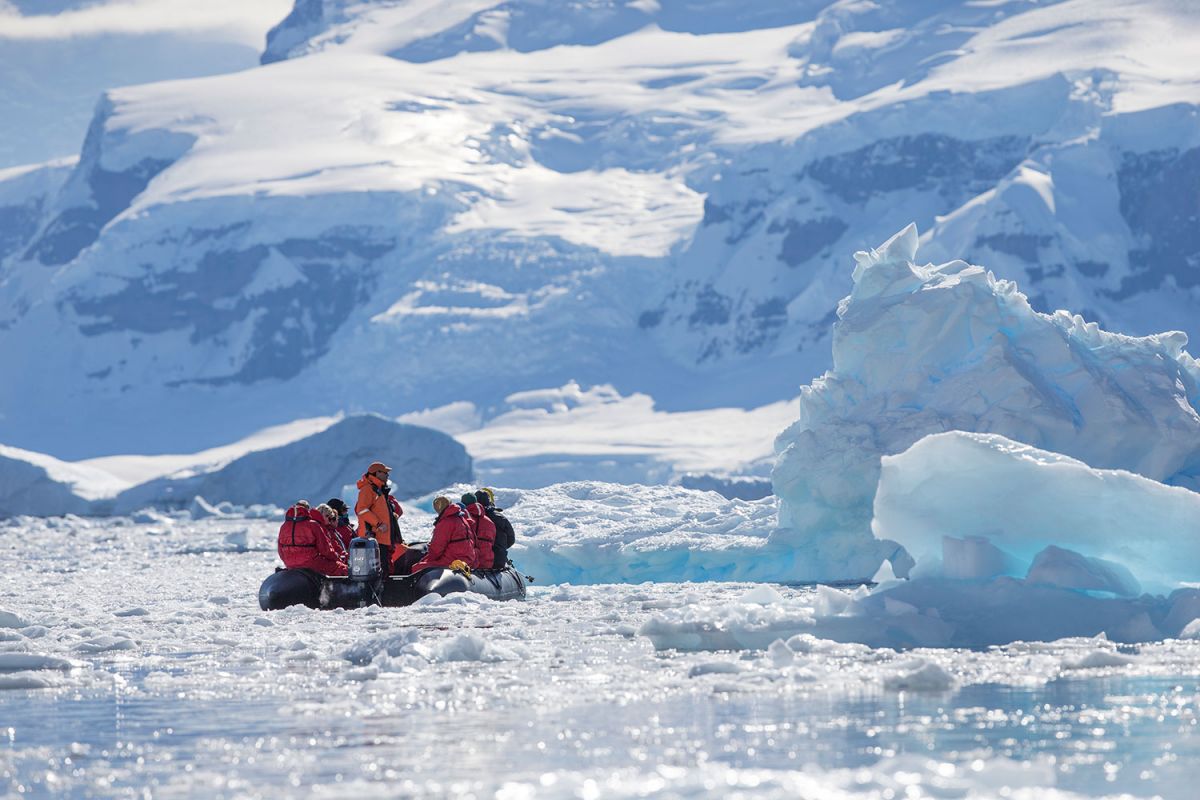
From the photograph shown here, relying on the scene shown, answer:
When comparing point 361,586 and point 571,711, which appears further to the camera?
point 361,586

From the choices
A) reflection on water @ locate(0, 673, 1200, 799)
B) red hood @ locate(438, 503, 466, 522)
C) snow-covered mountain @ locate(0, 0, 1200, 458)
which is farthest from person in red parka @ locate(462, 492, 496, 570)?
snow-covered mountain @ locate(0, 0, 1200, 458)

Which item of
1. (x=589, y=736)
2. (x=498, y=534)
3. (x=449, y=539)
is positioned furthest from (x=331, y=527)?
(x=589, y=736)

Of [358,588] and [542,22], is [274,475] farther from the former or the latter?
[542,22]

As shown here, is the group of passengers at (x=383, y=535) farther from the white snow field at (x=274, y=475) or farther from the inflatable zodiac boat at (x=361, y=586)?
the white snow field at (x=274, y=475)

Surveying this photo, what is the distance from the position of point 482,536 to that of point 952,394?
5664 millimetres

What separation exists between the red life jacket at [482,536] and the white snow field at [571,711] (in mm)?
1890

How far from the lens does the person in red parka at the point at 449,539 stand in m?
18.6

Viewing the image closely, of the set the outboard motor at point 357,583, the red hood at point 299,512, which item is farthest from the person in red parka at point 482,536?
the red hood at point 299,512

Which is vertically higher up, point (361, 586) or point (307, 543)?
point (307, 543)

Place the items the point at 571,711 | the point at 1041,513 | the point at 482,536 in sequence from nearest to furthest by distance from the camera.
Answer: the point at 571,711 < the point at 1041,513 < the point at 482,536

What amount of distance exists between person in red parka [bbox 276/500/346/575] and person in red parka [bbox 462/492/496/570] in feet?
4.23

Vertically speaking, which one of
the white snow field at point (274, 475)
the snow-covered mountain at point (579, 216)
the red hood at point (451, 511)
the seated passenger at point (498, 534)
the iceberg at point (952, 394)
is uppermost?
the snow-covered mountain at point (579, 216)

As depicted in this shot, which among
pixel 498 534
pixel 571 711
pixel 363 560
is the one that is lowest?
pixel 571 711

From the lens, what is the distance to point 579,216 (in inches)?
4737
